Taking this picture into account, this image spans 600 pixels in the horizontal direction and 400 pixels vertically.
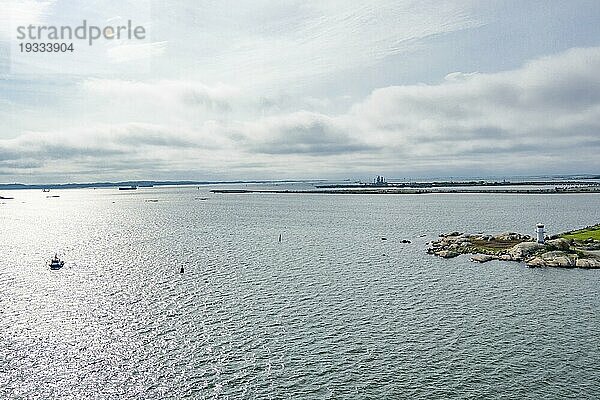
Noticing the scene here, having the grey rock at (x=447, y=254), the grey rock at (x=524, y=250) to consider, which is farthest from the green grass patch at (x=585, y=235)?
the grey rock at (x=447, y=254)

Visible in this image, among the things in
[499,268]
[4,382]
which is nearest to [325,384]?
[4,382]

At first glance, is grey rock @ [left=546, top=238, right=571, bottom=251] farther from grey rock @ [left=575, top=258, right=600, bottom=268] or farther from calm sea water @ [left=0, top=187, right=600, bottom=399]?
calm sea water @ [left=0, top=187, right=600, bottom=399]

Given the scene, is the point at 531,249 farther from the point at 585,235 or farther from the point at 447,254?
the point at 585,235

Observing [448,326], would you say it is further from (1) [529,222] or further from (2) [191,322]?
(1) [529,222]

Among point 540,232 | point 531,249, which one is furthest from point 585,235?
point 531,249

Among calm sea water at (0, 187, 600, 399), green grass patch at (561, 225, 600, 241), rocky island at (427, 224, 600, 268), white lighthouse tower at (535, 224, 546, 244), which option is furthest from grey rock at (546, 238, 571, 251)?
green grass patch at (561, 225, 600, 241)

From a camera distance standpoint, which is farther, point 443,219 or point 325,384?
point 443,219
